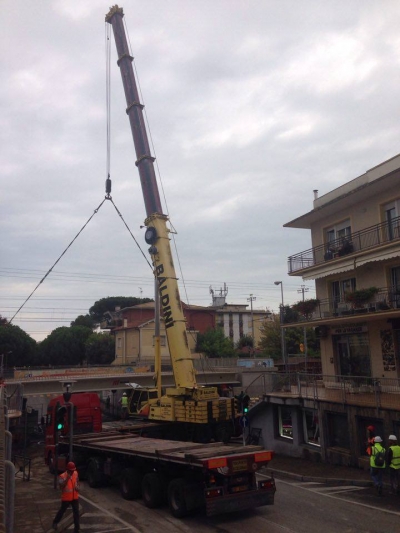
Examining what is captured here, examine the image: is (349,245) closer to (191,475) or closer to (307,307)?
(307,307)

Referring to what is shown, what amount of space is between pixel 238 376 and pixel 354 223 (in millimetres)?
24164

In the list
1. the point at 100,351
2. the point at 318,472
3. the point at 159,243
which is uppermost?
the point at 159,243

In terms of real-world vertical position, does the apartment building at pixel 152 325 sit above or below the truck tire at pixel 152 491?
above

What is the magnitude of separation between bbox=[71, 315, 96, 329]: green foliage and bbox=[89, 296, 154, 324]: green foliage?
1.15 metres

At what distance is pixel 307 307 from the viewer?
87.0 feet

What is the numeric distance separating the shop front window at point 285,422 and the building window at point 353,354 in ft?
14.3

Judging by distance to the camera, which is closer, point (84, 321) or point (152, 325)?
point (152, 325)

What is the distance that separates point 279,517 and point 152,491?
3339 millimetres

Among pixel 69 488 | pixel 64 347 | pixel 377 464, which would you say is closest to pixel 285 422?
pixel 377 464


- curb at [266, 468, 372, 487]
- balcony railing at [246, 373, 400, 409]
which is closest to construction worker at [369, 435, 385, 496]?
curb at [266, 468, 372, 487]

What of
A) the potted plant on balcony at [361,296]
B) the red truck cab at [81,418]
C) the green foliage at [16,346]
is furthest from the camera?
the green foliage at [16,346]

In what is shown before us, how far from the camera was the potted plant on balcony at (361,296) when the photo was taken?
892 inches

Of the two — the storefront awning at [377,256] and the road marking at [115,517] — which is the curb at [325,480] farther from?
the storefront awning at [377,256]

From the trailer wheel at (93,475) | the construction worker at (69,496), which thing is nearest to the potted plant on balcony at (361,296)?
the trailer wheel at (93,475)
